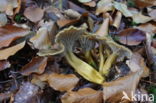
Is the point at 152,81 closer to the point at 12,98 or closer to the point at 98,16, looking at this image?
the point at 98,16

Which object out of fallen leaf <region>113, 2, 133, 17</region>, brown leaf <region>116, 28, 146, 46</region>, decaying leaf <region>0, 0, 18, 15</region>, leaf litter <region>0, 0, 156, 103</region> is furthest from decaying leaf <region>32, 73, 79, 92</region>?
fallen leaf <region>113, 2, 133, 17</region>

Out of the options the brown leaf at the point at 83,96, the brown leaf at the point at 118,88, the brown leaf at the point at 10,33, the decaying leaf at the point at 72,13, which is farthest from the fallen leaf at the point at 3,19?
the brown leaf at the point at 118,88

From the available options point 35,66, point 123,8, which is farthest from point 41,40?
point 123,8

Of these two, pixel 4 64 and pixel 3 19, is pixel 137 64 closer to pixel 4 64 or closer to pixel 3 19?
pixel 4 64

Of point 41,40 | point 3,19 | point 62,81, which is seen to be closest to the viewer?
point 62,81

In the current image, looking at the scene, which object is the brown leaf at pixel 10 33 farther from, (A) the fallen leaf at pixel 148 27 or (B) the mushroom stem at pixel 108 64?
(A) the fallen leaf at pixel 148 27
